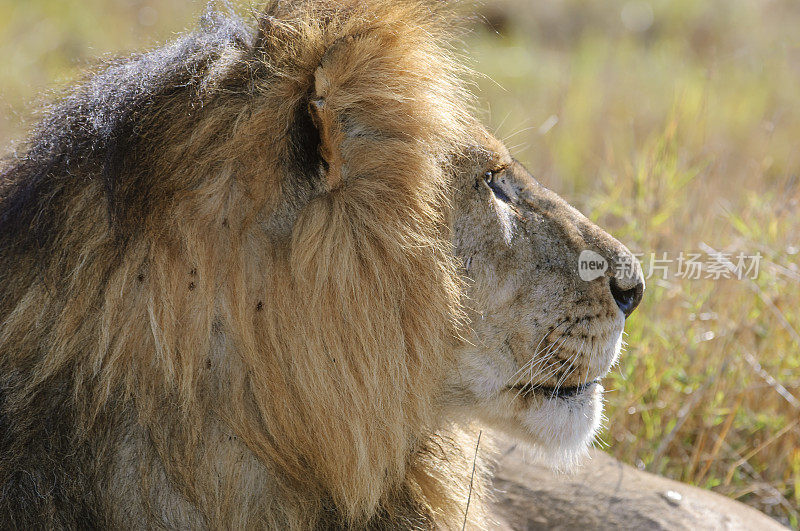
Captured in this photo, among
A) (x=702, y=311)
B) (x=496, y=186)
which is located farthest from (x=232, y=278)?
(x=702, y=311)

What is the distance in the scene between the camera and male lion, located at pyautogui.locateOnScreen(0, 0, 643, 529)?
6.08 feet

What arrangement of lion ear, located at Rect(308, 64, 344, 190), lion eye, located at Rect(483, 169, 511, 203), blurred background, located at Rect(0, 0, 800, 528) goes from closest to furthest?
lion ear, located at Rect(308, 64, 344, 190) < lion eye, located at Rect(483, 169, 511, 203) < blurred background, located at Rect(0, 0, 800, 528)

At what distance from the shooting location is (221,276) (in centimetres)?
187

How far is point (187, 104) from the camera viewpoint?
6.21ft

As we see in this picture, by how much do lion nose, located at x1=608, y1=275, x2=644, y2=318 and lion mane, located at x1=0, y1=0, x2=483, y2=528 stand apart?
563 mm

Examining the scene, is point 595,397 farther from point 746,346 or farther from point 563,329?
point 746,346

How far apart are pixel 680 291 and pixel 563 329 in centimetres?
188

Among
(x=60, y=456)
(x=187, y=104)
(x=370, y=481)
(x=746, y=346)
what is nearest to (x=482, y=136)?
(x=187, y=104)

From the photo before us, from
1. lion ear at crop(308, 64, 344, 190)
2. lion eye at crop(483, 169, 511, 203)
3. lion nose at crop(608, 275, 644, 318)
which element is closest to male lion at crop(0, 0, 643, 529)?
lion ear at crop(308, 64, 344, 190)

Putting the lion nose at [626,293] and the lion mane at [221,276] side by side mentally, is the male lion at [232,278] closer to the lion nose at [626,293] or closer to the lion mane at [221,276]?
the lion mane at [221,276]

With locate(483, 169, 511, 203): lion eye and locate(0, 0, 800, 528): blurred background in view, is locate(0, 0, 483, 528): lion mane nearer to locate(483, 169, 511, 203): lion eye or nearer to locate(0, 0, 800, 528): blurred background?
locate(483, 169, 511, 203): lion eye

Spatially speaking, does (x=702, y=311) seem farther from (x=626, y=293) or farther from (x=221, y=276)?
(x=221, y=276)

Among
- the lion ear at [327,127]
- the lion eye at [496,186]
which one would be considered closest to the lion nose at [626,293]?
the lion eye at [496,186]

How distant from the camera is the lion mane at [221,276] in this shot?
6.08 feet
